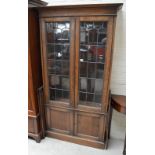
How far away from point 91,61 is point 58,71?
0.51 metres

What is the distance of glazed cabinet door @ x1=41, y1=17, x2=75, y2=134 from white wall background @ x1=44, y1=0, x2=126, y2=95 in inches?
19.8

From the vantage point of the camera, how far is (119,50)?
212 centimetres

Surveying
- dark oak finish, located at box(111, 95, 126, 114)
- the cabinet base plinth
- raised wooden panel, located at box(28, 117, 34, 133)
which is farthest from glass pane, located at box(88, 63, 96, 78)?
raised wooden panel, located at box(28, 117, 34, 133)

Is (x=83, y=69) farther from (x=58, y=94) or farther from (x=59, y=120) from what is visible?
(x=59, y=120)

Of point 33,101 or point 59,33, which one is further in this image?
point 33,101

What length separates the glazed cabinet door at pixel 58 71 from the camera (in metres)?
1.93

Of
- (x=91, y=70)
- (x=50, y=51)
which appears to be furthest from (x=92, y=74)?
(x=50, y=51)

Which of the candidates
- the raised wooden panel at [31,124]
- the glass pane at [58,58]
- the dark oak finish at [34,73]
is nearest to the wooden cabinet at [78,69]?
the glass pane at [58,58]

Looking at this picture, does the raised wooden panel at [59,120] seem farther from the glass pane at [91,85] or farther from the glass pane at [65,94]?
the glass pane at [91,85]

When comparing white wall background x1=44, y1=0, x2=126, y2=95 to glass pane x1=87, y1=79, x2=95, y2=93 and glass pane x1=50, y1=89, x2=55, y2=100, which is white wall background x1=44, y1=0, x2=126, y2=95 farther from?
glass pane x1=50, y1=89, x2=55, y2=100
